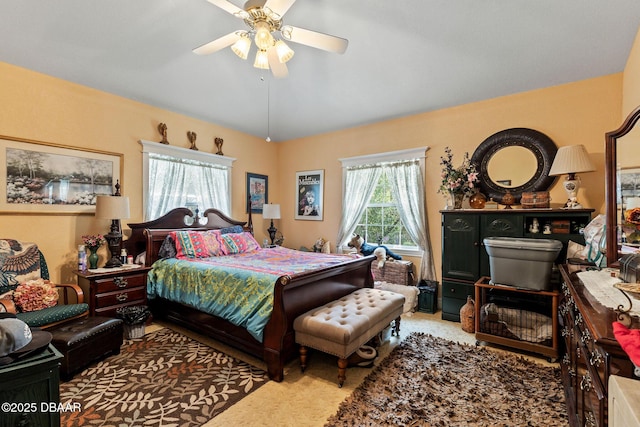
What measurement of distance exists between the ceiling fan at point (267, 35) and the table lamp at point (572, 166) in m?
2.68

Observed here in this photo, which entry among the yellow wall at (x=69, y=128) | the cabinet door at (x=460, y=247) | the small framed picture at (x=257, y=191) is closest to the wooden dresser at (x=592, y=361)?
the cabinet door at (x=460, y=247)

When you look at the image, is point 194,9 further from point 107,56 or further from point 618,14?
point 618,14

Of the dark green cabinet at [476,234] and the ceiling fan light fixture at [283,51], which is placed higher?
the ceiling fan light fixture at [283,51]

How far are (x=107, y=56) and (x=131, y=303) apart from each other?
276 centimetres

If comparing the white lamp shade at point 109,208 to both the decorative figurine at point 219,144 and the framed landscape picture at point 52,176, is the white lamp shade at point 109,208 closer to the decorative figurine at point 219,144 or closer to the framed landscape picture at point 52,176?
the framed landscape picture at point 52,176

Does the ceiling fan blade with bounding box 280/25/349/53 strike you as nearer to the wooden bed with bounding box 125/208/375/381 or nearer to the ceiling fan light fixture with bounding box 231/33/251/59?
the ceiling fan light fixture with bounding box 231/33/251/59

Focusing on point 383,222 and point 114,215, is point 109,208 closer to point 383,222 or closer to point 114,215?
point 114,215

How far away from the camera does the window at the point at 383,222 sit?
4.76 m

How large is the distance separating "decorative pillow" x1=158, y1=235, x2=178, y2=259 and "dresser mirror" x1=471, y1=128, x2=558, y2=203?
163 inches

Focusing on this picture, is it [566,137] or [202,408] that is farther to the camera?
[566,137]

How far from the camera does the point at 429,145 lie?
14.3 ft

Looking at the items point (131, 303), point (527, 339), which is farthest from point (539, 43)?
point (131, 303)

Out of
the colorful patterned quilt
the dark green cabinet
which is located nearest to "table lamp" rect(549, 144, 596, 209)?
the dark green cabinet

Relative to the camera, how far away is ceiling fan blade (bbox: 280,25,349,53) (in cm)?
222
